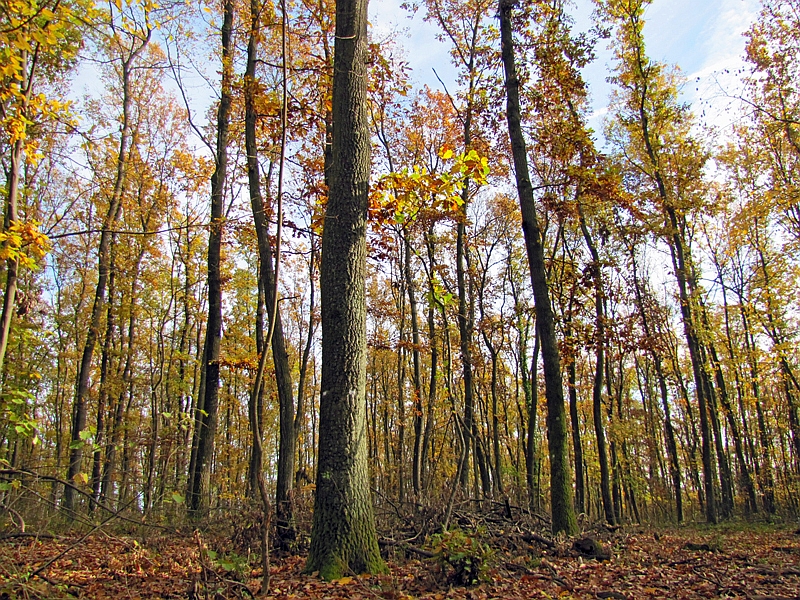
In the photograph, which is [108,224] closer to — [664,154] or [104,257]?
[104,257]

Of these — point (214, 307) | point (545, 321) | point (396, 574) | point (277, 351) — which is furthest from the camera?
point (214, 307)

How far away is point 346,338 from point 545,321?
429cm

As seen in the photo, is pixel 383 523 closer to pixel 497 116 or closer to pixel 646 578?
pixel 646 578

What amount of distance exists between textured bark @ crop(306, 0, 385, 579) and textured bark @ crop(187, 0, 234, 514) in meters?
4.07

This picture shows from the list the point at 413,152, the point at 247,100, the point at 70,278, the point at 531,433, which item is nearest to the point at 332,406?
the point at 247,100

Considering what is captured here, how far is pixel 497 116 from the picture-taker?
1038cm

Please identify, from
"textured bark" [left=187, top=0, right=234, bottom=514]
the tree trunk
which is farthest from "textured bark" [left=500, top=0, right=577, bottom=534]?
the tree trunk

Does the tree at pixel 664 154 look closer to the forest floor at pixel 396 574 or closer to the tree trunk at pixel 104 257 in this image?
the forest floor at pixel 396 574

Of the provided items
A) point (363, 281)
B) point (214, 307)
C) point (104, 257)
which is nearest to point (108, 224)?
point (104, 257)

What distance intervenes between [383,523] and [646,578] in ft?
11.5

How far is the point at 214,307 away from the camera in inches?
407

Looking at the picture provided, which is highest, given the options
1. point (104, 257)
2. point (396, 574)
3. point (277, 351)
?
point (104, 257)

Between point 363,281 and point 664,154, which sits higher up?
point 664,154

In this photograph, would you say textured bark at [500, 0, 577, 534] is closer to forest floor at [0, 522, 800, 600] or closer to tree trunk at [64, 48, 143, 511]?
forest floor at [0, 522, 800, 600]
